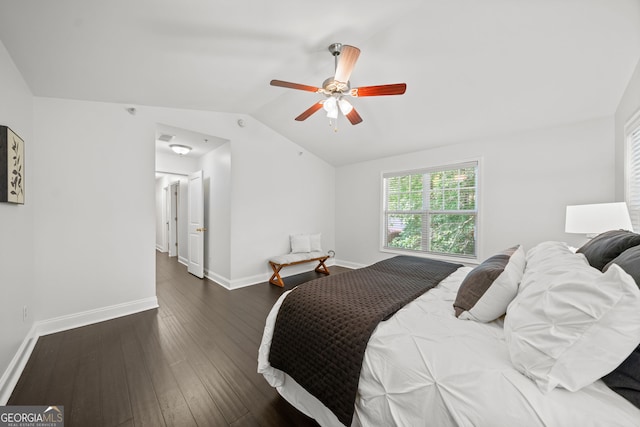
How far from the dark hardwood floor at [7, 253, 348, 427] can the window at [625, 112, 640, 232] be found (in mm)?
3208

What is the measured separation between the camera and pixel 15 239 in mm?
1887

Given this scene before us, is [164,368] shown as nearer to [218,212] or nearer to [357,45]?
[218,212]

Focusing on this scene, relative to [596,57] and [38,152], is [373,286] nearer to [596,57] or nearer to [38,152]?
[596,57]

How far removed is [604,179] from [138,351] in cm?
502

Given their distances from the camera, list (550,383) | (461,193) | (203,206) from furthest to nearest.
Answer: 1. (203,206)
2. (461,193)
3. (550,383)

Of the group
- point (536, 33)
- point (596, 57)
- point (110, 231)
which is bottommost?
point (110, 231)

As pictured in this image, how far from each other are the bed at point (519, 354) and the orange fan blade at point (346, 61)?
5.71 feet

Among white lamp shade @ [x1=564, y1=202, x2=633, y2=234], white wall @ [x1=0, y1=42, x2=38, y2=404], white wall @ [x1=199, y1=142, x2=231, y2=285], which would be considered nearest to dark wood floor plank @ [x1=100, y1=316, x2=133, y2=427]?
white wall @ [x1=0, y1=42, x2=38, y2=404]

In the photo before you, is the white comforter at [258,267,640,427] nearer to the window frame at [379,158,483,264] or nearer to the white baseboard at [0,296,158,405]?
the white baseboard at [0,296,158,405]

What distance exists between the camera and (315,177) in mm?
5008

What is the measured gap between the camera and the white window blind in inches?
81.1

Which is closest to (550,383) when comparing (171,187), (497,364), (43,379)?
(497,364)

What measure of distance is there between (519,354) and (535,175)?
316cm

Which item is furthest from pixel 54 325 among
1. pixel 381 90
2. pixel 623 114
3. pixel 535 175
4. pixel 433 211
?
pixel 623 114
